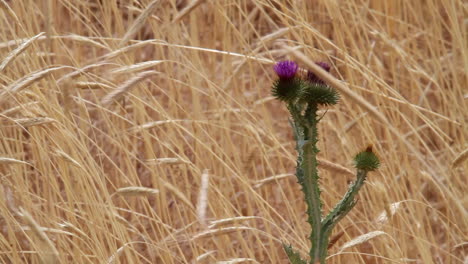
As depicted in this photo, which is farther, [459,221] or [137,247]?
[137,247]

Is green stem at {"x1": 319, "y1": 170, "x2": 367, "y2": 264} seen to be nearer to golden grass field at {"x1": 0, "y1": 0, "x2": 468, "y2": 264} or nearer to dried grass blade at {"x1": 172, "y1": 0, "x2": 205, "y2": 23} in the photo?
golden grass field at {"x1": 0, "y1": 0, "x2": 468, "y2": 264}

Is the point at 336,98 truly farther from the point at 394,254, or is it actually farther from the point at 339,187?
the point at 339,187

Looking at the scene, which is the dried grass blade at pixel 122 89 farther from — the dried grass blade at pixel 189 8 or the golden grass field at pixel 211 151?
the dried grass blade at pixel 189 8

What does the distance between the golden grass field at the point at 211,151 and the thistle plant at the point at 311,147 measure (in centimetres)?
11

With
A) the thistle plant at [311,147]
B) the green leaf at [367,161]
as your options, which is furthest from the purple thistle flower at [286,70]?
the green leaf at [367,161]

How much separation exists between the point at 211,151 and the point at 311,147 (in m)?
0.49

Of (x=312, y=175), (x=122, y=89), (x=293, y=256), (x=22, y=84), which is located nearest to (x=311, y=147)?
(x=312, y=175)

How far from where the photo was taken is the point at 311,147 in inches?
50.0

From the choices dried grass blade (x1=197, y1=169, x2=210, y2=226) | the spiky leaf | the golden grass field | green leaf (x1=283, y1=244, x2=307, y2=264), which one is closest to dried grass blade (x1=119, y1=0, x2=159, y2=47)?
the golden grass field

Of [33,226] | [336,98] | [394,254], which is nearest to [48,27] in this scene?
[33,226]

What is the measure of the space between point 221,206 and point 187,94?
1492 mm

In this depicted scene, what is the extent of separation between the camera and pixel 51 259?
111cm

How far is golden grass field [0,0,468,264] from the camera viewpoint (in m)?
1.58

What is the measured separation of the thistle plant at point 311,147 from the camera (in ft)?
4.19
